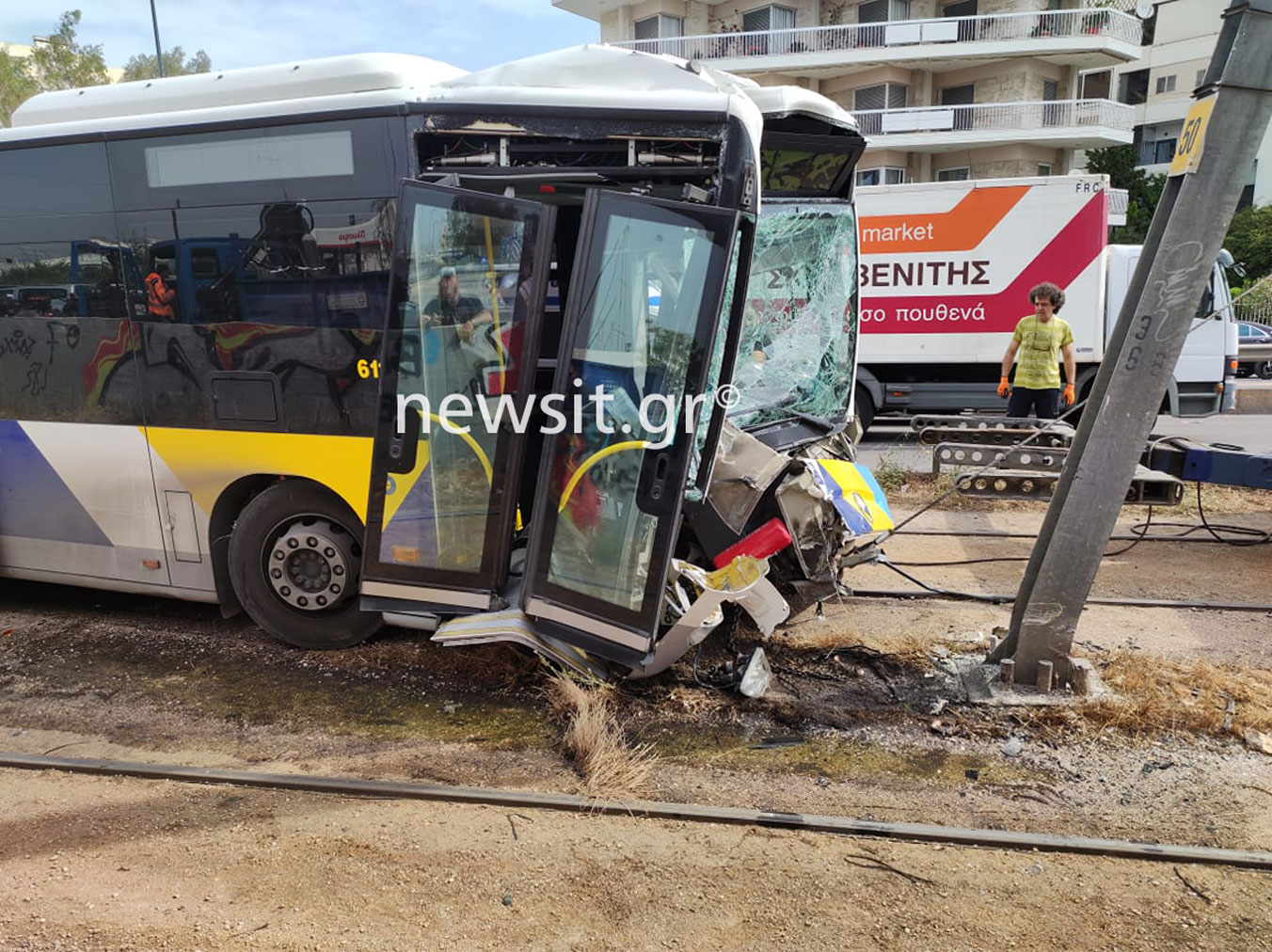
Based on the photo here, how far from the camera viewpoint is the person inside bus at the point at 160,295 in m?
5.34

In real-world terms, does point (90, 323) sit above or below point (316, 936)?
above

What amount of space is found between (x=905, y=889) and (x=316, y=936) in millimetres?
1986

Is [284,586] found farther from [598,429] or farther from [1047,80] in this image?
[1047,80]

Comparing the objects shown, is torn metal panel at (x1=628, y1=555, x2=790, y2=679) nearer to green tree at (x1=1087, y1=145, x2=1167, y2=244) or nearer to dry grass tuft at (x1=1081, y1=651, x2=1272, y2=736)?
dry grass tuft at (x1=1081, y1=651, x2=1272, y2=736)

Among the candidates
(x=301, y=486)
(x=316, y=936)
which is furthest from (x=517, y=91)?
(x=316, y=936)

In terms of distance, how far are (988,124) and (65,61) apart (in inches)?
1364

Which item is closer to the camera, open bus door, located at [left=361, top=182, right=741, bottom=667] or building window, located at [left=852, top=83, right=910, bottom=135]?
open bus door, located at [left=361, top=182, right=741, bottom=667]

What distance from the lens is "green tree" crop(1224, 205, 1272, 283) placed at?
30500 millimetres

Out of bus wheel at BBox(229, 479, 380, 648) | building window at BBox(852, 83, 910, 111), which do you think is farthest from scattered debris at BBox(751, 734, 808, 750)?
building window at BBox(852, 83, 910, 111)

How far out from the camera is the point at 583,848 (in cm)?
356

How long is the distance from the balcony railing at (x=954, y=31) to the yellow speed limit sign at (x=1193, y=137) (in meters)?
30.7

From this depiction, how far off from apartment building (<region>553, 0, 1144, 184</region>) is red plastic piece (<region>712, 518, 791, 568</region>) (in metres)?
30.0

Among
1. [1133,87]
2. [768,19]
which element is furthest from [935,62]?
[1133,87]

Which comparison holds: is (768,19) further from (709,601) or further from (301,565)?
(709,601)
